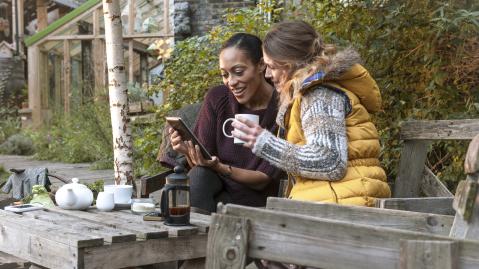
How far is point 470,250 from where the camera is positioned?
1778 millimetres

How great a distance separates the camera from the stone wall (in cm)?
1306

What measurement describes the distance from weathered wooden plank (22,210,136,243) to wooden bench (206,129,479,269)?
1129 millimetres

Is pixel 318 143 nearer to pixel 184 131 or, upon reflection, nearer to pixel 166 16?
pixel 184 131

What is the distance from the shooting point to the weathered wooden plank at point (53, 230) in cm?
309

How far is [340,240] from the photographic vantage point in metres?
1.93

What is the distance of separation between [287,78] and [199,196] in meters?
1.04

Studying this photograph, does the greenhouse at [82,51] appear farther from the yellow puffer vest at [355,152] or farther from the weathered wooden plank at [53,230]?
the yellow puffer vest at [355,152]

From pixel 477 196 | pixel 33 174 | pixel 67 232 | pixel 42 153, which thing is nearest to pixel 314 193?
pixel 67 232

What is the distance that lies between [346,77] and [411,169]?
1.06 meters

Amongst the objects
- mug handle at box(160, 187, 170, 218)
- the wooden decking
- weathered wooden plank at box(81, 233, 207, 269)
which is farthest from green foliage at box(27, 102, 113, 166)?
weathered wooden plank at box(81, 233, 207, 269)

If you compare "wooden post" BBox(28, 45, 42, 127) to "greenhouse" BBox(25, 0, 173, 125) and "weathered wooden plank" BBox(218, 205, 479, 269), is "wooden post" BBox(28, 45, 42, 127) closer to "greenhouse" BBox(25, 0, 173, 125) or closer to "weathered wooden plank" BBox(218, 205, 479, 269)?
"greenhouse" BBox(25, 0, 173, 125)

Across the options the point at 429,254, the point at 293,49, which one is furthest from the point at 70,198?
the point at 429,254

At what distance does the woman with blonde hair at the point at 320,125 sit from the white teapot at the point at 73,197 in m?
1.03

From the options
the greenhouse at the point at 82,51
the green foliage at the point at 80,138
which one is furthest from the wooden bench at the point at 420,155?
the greenhouse at the point at 82,51
